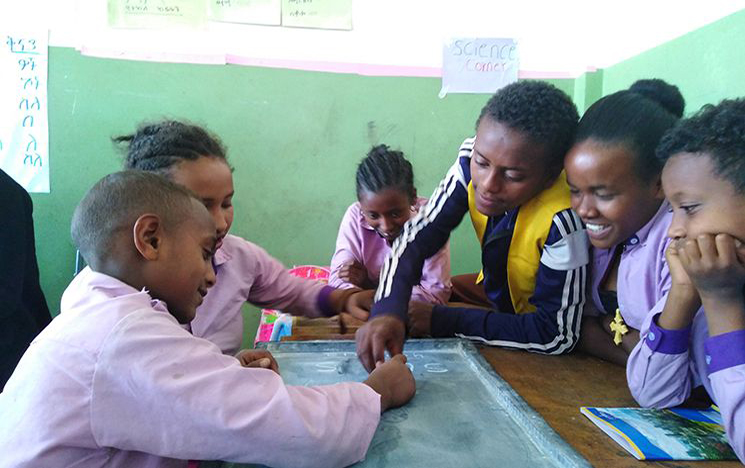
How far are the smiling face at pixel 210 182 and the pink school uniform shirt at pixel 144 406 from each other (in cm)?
41

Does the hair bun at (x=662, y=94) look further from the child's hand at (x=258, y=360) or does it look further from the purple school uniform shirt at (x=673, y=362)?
the child's hand at (x=258, y=360)

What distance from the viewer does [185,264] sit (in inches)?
27.7

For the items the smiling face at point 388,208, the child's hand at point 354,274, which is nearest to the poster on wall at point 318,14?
the smiling face at point 388,208

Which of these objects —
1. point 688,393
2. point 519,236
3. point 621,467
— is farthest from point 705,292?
point 519,236

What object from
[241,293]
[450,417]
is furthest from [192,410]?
[241,293]

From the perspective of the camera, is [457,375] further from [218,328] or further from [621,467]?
[218,328]

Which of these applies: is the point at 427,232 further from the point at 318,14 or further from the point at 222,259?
the point at 318,14

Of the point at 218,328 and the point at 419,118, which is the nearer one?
the point at 218,328

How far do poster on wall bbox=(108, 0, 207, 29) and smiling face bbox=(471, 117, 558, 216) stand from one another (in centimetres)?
168

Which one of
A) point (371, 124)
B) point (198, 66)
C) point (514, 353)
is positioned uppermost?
point (198, 66)

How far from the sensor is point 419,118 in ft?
7.67

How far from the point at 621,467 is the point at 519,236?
555 millimetres

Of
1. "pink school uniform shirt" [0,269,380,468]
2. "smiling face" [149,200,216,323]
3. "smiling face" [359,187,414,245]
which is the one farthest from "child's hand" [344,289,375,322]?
"pink school uniform shirt" [0,269,380,468]

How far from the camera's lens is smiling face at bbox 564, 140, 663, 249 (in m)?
0.86
